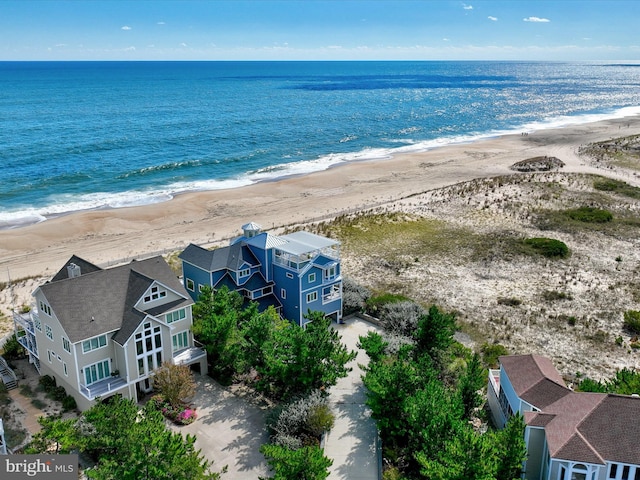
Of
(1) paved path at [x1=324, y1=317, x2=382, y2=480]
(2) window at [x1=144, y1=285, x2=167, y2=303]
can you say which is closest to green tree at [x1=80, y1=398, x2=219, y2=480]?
(1) paved path at [x1=324, y1=317, x2=382, y2=480]

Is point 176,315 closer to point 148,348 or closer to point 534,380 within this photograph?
point 148,348

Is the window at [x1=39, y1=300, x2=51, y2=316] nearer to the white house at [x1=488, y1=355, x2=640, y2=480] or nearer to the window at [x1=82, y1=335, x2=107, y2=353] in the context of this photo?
the window at [x1=82, y1=335, x2=107, y2=353]

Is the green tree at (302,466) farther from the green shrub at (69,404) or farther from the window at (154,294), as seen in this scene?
the green shrub at (69,404)

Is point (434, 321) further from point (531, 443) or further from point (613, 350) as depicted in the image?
point (613, 350)

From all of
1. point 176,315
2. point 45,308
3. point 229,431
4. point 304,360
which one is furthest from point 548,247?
point 45,308

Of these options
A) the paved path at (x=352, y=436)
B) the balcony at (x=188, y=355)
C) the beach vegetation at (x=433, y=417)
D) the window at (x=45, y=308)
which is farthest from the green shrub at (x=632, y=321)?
the window at (x=45, y=308)
